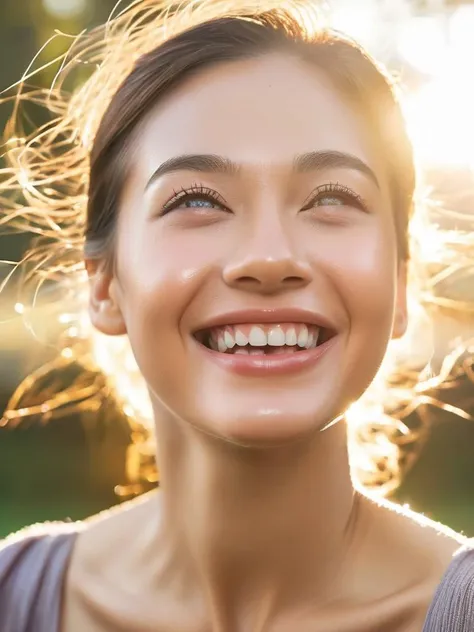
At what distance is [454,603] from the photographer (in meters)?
1.05

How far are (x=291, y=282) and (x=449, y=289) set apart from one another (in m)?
0.65

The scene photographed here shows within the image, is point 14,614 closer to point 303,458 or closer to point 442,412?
point 303,458

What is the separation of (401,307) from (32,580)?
57 centimetres

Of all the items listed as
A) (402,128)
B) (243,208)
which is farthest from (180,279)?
(402,128)

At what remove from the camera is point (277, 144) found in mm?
1078

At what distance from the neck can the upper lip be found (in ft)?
0.52

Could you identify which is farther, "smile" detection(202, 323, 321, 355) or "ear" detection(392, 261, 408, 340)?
"ear" detection(392, 261, 408, 340)

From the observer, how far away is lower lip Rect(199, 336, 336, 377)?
3.47ft

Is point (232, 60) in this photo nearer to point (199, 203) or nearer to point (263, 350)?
point (199, 203)

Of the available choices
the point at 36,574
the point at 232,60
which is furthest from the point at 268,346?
the point at 36,574

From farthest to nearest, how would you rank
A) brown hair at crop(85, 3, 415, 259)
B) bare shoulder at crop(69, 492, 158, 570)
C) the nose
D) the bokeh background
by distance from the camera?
the bokeh background → bare shoulder at crop(69, 492, 158, 570) → brown hair at crop(85, 3, 415, 259) → the nose

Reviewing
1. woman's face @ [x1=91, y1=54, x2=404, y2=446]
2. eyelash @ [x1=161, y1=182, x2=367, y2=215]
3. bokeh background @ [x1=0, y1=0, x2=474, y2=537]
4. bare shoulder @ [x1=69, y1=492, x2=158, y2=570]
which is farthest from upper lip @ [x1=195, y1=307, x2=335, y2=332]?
bokeh background @ [x1=0, y1=0, x2=474, y2=537]

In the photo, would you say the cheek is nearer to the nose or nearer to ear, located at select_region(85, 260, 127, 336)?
the nose

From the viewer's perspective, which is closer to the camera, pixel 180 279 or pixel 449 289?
pixel 180 279
